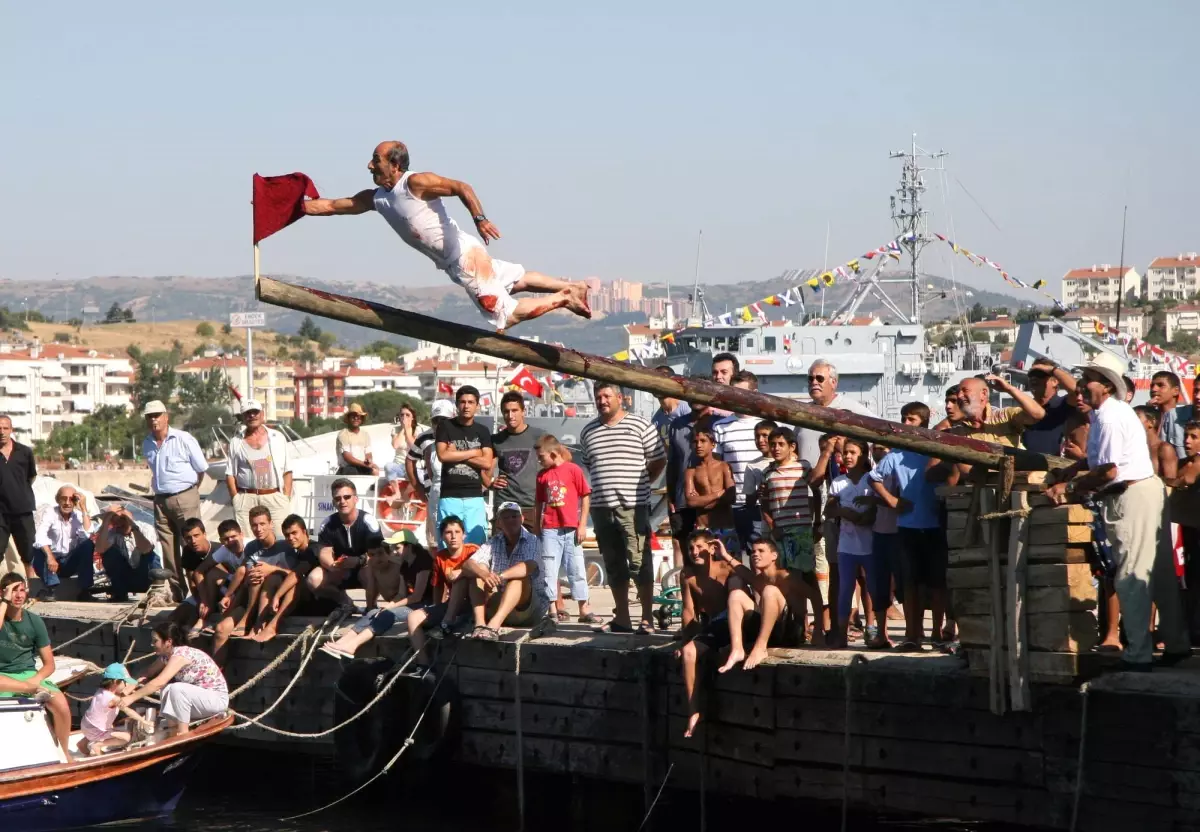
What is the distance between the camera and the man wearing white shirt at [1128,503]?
29.1 ft

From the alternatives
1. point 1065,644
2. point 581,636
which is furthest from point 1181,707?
point 581,636

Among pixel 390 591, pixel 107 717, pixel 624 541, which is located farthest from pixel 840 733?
pixel 107 717

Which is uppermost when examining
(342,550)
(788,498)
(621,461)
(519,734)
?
(621,461)

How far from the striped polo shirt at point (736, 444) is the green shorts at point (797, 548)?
964mm

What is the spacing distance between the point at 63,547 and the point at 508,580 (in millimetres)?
7732

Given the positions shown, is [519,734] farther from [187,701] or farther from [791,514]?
[791,514]

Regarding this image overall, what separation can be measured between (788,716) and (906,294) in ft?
135

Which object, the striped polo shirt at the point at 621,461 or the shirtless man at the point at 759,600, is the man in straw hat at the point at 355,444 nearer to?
the striped polo shirt at the point at 621,461

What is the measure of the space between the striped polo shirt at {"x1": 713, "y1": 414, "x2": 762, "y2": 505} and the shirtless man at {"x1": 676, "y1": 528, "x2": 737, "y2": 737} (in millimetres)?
1226

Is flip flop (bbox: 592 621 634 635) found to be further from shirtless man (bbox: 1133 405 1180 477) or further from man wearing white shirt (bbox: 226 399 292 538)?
man wearing white shirt (bbox: 226 399 292 538)

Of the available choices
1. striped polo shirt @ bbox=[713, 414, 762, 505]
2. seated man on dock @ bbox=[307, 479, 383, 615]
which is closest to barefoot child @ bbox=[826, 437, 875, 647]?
striped polo shirt @ bbox=[713, 414, 762, 505]

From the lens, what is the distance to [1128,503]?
894 cm

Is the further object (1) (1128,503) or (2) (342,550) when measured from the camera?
(2) (342,550)

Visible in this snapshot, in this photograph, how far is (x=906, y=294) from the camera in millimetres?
50625
